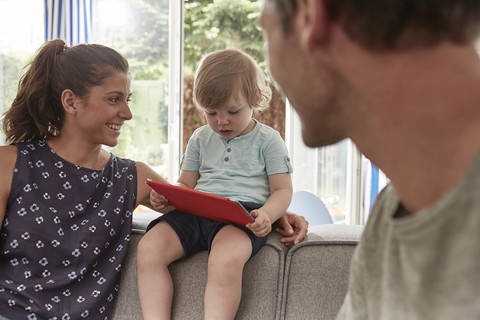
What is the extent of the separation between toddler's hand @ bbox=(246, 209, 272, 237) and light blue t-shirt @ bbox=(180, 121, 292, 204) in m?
0.22

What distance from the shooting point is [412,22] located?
508mm

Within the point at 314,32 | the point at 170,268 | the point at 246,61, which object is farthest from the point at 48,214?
A: the point at 314,32

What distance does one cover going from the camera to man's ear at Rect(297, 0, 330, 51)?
1.76ft

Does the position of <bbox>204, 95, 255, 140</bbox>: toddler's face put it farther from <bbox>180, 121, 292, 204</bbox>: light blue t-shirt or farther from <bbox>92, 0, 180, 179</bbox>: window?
<bbox>92, 0, 180, 179</bbox>: window

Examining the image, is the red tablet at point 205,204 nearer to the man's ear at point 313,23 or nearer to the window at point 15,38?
the man's ear at point 313,23

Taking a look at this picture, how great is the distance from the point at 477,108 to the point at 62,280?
128 centimetres

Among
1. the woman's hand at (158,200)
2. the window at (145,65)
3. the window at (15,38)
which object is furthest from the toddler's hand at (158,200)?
the window at (145,65)

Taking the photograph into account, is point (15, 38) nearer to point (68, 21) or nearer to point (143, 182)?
point (68, 21)

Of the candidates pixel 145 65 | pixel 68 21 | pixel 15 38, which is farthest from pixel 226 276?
pixel 145 65

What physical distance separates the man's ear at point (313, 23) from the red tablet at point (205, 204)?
29.8 inches

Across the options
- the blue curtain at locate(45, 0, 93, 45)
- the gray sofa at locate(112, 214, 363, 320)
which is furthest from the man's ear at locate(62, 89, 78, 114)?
the blue curtain at locate(45, 0, 93, 45)

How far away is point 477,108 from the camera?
19.1 inches

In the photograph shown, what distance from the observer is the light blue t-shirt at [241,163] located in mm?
1721

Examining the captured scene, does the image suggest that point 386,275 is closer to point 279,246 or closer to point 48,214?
point 279,246
